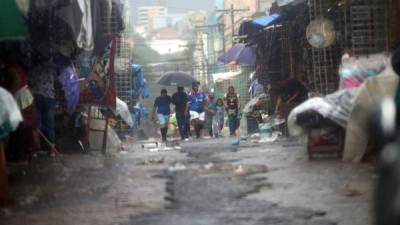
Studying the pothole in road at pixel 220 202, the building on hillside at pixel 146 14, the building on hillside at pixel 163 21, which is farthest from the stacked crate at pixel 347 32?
the building on hillside at pixel 146 14

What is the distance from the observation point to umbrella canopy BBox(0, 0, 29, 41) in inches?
265

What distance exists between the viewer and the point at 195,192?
646 cm

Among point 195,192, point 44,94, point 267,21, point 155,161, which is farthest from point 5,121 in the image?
point 267,21

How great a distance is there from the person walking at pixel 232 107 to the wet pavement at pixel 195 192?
10441mm

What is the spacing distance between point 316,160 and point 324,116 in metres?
0.67

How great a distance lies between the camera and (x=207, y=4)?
298 ft

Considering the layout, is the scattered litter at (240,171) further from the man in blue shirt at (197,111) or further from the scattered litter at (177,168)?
the man in blue shirt at (197,111)

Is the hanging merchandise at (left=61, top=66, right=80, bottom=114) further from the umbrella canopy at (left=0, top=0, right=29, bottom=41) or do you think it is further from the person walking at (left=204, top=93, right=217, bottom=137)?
the person walking at (left=204, top=93, right=217, bottom=137)

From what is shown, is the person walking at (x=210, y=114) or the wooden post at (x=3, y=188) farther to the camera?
the person walking at (x=210, y=114)

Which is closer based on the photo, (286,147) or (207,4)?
(286,147)

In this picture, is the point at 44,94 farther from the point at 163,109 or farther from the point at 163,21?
the point at 163,21

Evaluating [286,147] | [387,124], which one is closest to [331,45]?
[286,147]

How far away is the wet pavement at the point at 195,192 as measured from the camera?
16.8 feet

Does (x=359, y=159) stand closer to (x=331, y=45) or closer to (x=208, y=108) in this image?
(x=331, y=45)
